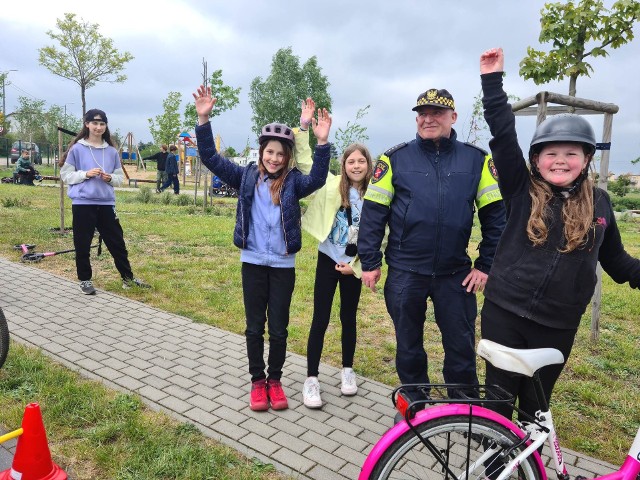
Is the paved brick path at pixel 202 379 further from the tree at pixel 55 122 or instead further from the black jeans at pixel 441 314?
the tree at pixel 55 122

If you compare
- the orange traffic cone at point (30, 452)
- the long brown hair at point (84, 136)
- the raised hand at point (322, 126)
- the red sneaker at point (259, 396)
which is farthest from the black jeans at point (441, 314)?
the long brown hair at point (84, 136)

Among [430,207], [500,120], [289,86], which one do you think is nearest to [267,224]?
[430,207]

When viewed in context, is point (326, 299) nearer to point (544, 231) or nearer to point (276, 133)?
point (276, 133)

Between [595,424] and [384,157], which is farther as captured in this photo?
[595,424]

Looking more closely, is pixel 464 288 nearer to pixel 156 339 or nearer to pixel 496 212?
pixel 496 212

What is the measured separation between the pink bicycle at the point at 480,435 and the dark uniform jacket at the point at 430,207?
0.81m

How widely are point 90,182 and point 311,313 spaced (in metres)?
3.01

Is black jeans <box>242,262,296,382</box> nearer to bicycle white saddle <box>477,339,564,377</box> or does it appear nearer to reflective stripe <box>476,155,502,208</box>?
reflective stripe <box>476,155,502,208</box>

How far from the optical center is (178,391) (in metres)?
3.88

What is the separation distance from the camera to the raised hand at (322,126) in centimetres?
343

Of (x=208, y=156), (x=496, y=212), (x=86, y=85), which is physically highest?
(x=86, y=85)

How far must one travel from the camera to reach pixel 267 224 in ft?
11.8

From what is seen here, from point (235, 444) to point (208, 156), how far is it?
1861mm

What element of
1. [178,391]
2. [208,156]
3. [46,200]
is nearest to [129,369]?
[178,391]
